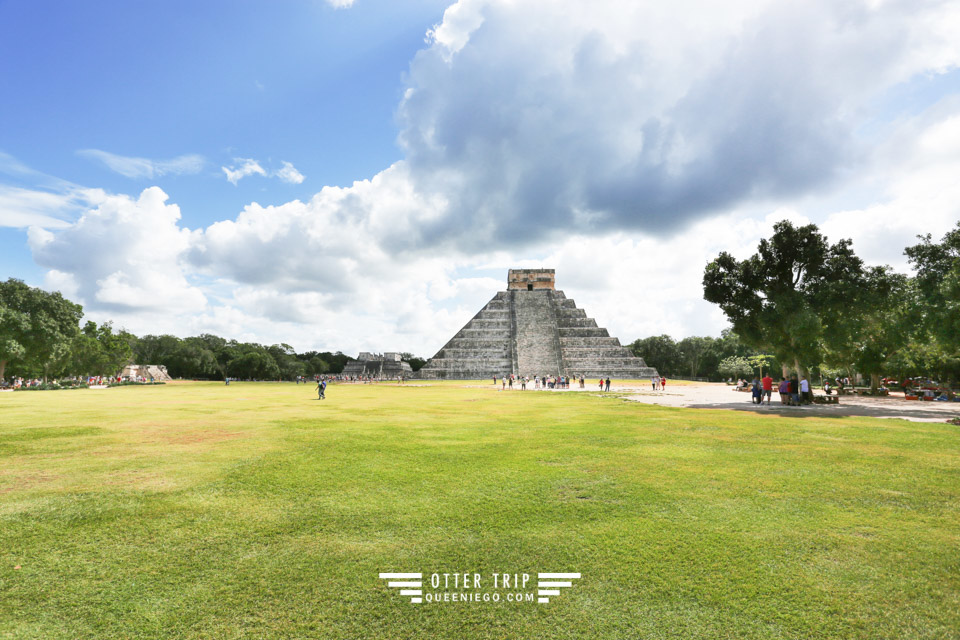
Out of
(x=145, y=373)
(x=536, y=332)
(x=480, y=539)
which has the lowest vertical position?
(x=145, y=373)

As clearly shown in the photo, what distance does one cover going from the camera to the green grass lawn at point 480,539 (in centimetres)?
286

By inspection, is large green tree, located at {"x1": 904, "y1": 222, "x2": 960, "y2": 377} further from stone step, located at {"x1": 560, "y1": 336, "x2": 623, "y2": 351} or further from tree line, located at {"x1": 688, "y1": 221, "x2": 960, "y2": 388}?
stone step, located at {"x1": 560, "y1": 336, "x2": 623, "y2": 351}

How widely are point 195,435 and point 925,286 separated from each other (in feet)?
78.6

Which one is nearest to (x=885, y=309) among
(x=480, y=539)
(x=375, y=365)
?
(x=480, y=539)

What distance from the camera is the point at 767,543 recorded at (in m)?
3.90

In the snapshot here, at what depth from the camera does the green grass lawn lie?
2.86 metres

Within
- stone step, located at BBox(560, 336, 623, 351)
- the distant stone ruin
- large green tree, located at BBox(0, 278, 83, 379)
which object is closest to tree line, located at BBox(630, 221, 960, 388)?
stone step, located at BBox(560, 336, 623, 351)

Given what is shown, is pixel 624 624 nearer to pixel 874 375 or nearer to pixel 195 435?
pixel 195 435

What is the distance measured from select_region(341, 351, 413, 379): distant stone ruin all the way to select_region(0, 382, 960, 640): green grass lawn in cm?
7446

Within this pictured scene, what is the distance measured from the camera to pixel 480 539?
3.93 metres

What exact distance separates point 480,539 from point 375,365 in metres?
82.8

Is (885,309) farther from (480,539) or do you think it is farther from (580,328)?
(580,328)

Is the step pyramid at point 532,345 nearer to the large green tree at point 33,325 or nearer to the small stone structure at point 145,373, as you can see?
the large green tree at point 33,325

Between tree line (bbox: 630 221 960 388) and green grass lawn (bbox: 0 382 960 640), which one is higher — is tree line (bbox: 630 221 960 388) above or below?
above
